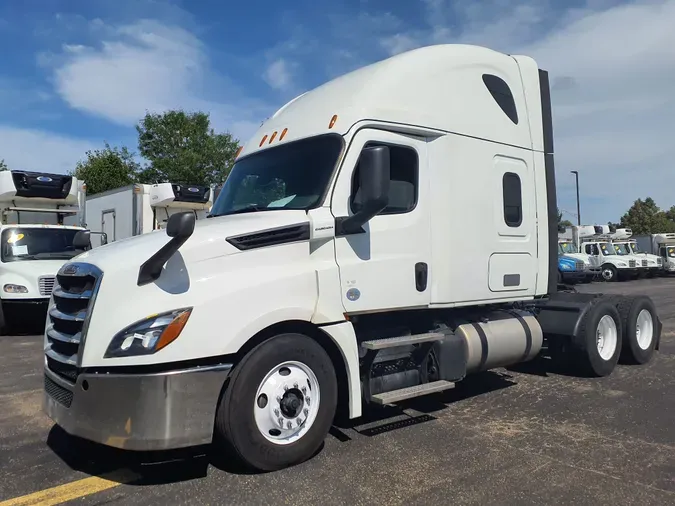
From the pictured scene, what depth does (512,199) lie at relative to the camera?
6.23 m

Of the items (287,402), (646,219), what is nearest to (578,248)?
(287,402)

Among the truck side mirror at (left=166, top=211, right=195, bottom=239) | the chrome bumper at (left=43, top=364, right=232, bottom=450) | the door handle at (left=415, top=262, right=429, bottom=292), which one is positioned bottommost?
the chrome bumper at (left=43, top=364, right=232, bottom=450)

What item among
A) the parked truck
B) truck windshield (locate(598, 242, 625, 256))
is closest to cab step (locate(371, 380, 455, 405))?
the parked truck

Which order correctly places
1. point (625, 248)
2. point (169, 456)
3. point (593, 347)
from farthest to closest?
point (625, 248) → point (593, 347) → point (169, 456)

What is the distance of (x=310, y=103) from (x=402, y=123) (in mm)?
965

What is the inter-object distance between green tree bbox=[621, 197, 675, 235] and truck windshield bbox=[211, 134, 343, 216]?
6545 centimetres

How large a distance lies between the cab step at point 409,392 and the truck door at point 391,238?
71 cm

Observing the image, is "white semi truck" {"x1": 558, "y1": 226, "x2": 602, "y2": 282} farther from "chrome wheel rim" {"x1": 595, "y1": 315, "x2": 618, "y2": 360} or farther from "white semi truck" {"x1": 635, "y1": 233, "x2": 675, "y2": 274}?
"chrome wheel rim" {"x1": 595, "y1": 315, "x2": 618, "y2": 360}

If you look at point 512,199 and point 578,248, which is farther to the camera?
point 578,248

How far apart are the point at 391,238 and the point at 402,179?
2.00ft

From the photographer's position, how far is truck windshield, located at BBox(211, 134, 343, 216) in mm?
4680

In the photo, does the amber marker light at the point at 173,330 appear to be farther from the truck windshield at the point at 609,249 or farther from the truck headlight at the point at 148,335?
the truck windshield at the point at 609,249

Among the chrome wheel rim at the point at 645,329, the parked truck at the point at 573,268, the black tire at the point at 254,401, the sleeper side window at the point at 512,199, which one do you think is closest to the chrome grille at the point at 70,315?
the black tire at the point at 254,401

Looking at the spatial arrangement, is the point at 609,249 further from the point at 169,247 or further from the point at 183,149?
the point at 169,247
